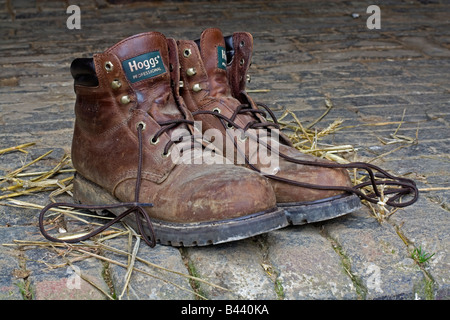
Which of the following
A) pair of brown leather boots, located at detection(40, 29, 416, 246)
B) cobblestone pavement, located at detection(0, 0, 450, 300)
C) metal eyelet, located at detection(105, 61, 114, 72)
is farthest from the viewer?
metal eyelet, located at detection(105, 61, 114, 72)

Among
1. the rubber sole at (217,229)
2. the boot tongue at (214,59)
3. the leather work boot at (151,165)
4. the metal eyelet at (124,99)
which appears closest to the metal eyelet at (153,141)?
the leather work boot at (151,165)

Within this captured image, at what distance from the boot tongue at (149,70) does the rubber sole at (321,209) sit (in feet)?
1.61

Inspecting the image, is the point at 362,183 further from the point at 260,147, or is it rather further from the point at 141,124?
the point at 141,124

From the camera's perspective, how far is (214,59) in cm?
243

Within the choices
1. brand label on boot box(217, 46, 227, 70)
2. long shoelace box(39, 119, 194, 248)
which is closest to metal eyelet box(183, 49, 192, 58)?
brand label on boot box(217, 46, 227, 70)

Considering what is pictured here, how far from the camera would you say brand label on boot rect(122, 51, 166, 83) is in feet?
7.12

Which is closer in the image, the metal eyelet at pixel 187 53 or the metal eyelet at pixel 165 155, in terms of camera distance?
the metal eyelet at pixel 165 155

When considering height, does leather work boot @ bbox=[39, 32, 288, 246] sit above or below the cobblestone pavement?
above

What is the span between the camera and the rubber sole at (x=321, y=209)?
2150 mm

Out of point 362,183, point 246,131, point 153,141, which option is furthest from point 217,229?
point 362,183

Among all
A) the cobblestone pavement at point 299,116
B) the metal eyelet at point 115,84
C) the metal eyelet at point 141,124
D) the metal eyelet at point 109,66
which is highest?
the metal eyelet at point 109,66

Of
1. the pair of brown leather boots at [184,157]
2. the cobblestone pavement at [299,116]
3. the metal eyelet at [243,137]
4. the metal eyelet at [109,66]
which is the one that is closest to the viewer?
the cobblestone pavement at [299,116]

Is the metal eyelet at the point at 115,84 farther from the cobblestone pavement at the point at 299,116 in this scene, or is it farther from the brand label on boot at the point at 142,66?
the cobblestone pavement at the point at 299,116

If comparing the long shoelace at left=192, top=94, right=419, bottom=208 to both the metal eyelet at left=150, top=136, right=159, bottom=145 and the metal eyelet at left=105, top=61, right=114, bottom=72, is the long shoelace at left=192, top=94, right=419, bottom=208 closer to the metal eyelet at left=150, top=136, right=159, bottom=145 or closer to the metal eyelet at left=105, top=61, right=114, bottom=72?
the metal eyelet at left=150, top=136, right=159, bottom=145
